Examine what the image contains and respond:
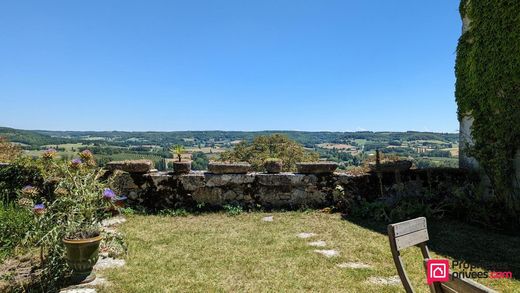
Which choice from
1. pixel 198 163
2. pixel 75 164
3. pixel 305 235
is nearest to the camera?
pixel 75 164

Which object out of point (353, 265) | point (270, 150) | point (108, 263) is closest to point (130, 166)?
point (108, 263)

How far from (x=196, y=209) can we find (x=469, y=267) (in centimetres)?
479

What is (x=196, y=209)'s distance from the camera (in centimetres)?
705

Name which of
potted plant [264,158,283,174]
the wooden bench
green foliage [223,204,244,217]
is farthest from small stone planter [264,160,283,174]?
the wooden bench

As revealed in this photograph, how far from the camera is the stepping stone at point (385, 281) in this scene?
3.49m

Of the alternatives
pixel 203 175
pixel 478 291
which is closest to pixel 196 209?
pixel 203 175

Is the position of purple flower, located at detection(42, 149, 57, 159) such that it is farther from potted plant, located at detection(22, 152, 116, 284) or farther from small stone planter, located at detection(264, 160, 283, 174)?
small stone planter, located at detection(264, 160, 283, 174)

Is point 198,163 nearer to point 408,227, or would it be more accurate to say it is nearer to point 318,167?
point 318,167

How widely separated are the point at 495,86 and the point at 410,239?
528cm

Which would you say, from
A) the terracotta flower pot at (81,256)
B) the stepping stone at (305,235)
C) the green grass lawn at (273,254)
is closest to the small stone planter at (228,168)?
the green grass lawn at (273,254)

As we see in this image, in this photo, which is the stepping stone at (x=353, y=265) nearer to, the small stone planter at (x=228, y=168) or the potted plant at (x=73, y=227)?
the potted plant at (x=73, y=227)

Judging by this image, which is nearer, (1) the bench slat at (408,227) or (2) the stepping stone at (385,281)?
(1) the bench slat at (408,227)

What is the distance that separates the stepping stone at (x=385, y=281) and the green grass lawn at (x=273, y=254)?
0.08 m

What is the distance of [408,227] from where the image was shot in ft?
6.77
